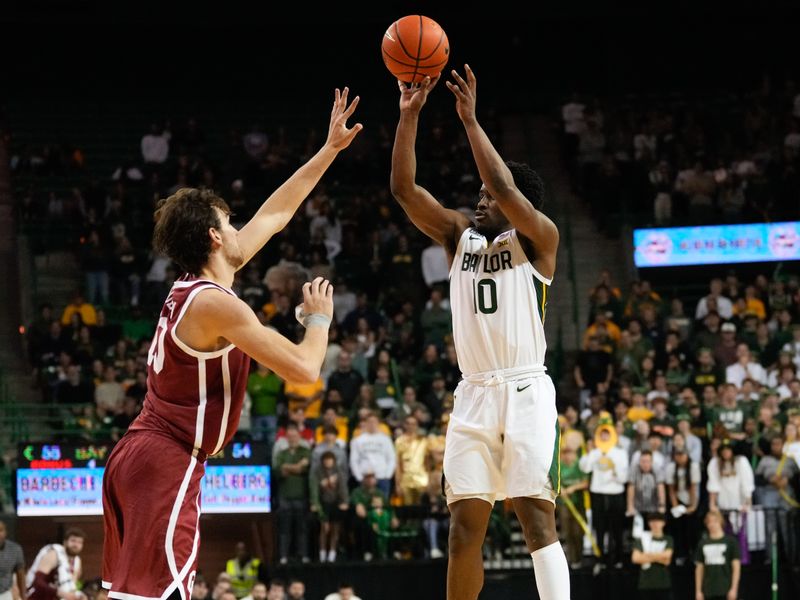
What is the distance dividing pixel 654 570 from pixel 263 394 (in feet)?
18.8

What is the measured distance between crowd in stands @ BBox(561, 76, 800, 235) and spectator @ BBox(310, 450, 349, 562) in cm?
903

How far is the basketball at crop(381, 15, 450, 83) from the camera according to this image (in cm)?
723

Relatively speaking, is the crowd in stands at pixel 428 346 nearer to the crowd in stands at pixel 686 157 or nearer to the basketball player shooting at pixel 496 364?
the crowd in stands at pixel 686 157

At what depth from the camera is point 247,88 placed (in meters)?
29.2

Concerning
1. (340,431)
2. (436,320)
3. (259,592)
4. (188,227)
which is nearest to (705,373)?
(436,320)

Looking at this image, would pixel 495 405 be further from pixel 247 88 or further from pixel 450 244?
pixel 247 88

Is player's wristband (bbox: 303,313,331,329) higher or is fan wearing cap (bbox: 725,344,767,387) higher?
player's wristband (bbox: 303,313,331,329)

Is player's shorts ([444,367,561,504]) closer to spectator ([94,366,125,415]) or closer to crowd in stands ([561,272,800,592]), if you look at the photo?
crowd in stands ([561,272,800,592])

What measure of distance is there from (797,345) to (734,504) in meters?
3.19

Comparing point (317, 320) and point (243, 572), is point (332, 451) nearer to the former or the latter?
point (243, 572)

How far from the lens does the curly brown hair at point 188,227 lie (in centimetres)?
558

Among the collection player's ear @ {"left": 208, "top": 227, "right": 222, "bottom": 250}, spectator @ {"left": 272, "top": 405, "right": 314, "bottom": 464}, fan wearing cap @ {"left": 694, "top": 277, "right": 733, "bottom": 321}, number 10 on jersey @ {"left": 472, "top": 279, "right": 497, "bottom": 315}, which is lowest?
spectator @ {"left": 272, "top": 405, "right": 314, "bottom": 464}

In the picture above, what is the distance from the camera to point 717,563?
14766 mm

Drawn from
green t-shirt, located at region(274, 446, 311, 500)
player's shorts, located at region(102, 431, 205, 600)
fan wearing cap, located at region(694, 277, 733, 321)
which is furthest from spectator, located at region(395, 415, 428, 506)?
player's shorts, located at region(102, 431, 205, 600)
